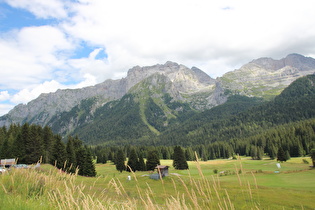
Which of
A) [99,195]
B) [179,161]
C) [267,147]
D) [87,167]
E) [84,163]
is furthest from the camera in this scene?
[267,147]

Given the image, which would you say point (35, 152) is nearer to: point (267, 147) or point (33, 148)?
point (33, 148)

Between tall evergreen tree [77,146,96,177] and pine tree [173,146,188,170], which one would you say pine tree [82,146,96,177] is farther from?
pine tree [173,146,188,170]

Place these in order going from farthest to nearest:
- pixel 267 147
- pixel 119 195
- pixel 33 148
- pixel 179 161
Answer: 1. pixel 267 147
2. pixel 179 161
3. pixel 33 148
4. pixel 119 195

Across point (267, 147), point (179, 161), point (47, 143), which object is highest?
point (47, 143)

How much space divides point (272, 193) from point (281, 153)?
64561 mm

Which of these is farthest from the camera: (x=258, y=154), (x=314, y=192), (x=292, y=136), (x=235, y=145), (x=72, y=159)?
(x=235, y=145)

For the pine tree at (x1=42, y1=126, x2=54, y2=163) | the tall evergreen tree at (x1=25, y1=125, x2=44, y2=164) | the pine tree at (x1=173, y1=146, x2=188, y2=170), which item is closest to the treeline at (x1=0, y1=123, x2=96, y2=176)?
the tall evergreen tree at (x1=25, y1=125, x2=44, y2=164)

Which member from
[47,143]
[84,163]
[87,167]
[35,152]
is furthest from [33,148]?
[87,167]

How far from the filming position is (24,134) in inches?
2323

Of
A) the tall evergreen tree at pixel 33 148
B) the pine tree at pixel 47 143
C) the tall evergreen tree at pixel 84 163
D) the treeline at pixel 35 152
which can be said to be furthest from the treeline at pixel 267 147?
the tall evergreen tree at pixel 33 148

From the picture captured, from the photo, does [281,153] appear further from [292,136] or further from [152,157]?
[152,157]

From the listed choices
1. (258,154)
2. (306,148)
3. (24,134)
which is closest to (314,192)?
(24,134)

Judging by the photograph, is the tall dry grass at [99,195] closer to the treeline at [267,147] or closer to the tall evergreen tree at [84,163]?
the tall evergreen tree at [84,163]

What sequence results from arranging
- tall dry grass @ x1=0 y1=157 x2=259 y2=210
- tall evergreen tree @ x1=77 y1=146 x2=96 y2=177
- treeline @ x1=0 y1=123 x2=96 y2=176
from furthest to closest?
tall evergreen tree @ x1=77 y1=146 x2=96 y2=177
treeline @ x1=0 y1=123 x2=96 y2=176
tall dry grass @ x1=0 y1=157 x2=259 y2=210
